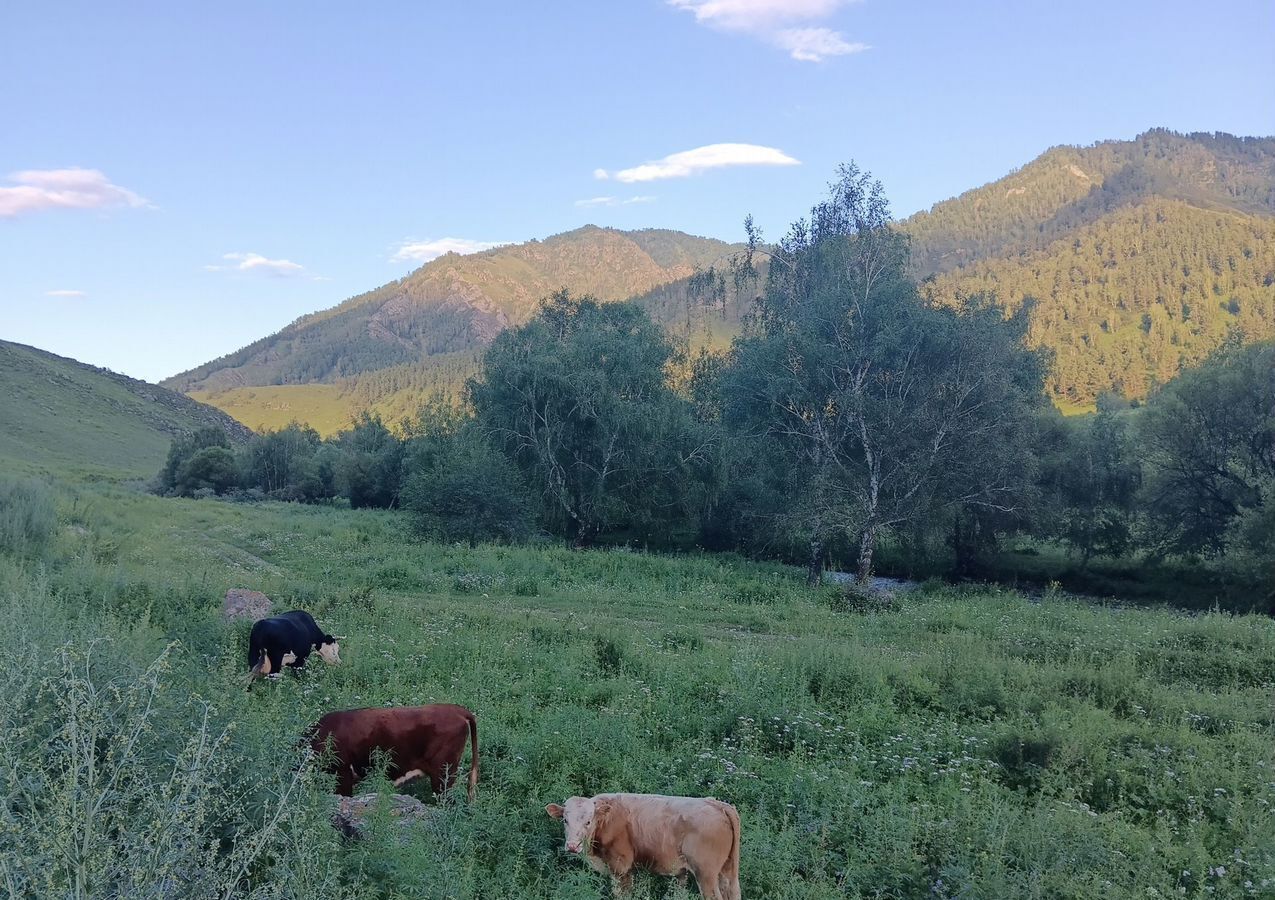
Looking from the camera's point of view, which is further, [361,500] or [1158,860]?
[361,500]

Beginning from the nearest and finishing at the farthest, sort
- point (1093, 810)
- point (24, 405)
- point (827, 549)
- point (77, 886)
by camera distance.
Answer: point (77, 886), point (1093, 810), point (827, 549), point (24, 405)

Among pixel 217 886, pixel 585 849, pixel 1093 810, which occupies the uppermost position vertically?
pixel 217 886

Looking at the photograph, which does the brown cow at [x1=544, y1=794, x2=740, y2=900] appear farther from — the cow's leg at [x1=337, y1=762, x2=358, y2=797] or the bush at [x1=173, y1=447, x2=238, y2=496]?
the bush at [x1=173, y1=447, x2=238, y2=496]

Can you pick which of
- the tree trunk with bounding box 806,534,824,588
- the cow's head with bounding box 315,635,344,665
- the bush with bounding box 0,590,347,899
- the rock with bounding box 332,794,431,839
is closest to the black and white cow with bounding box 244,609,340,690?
the cow's head with bounding box 315,635,344,665

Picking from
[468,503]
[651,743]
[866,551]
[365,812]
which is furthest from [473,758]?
[468,503]

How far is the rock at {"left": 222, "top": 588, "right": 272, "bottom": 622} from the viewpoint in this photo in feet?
44.4

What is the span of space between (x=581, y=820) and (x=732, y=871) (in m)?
1.27

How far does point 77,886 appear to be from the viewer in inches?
134

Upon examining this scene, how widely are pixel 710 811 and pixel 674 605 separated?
1388 cm

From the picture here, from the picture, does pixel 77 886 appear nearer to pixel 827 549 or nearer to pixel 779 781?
pixel 779 781

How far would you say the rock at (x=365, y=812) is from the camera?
20.3ft

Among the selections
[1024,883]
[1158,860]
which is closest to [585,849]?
[1024,883]

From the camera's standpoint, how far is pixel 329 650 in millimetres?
11344

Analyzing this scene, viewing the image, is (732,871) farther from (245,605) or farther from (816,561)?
(816,561)
